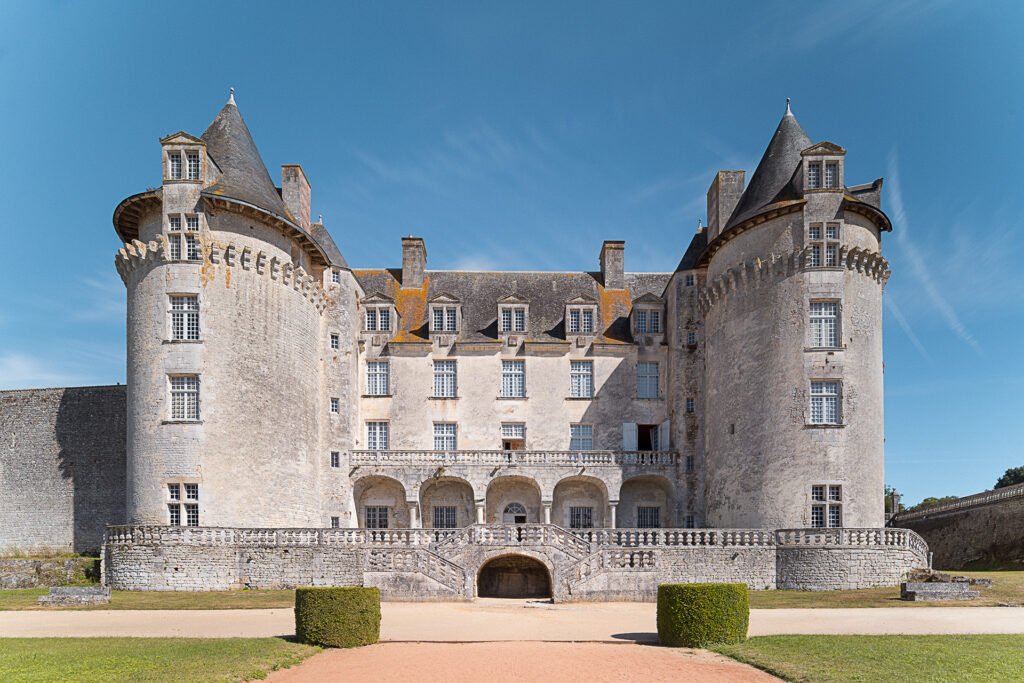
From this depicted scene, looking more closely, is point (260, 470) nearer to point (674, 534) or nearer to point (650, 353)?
point (674, 534)

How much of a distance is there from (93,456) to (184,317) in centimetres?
964

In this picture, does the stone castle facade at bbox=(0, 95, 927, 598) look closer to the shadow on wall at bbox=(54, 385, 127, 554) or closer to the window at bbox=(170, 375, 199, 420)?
the window at bbox=(170, 375, 199, 420)

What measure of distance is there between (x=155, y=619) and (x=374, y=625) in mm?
7509

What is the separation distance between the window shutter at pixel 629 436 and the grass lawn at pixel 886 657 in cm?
1996

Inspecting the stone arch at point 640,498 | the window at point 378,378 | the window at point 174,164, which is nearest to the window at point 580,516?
the stone arch at point 640,498

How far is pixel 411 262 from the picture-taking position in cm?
3856

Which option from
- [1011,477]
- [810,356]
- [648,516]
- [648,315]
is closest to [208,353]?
[648,315]

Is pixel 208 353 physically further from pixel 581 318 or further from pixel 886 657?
pixel 886 657

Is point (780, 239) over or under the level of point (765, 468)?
over

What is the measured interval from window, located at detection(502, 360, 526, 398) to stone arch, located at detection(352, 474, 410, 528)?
21.1ft

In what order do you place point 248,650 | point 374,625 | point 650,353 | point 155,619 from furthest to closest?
point 650,353, point 155,619, point 374,625, point 248,650

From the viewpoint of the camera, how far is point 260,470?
28422 millimetres

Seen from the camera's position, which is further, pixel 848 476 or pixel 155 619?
pixel 848 476

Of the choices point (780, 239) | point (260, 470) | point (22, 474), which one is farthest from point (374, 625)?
point (22, 474)
